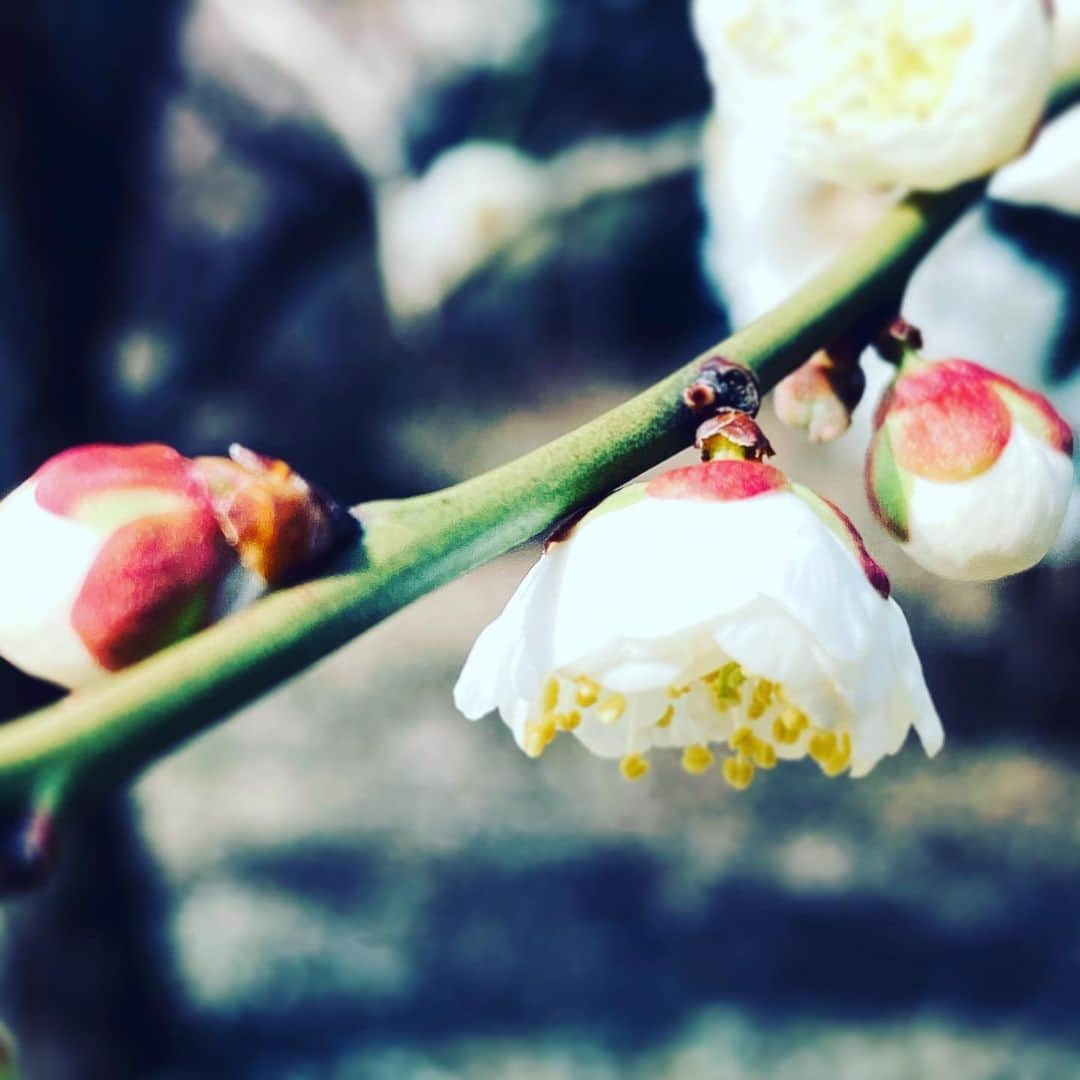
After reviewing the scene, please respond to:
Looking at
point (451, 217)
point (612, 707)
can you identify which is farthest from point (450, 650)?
point (612, 707)

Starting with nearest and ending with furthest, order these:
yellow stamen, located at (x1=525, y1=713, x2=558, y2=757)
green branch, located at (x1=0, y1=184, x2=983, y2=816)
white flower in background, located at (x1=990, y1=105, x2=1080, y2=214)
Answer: green branch, located at (x1=0, y1=184, x2=983, y2=816) < yellow stamen, located at (x1=525, y1=713, x2=558, y2=757) < white flower in background, located at (x1=990, y1=105, x2=1080, y2=214)

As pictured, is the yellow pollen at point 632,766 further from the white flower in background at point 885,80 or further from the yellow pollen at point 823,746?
the white flower in background at point 885,80

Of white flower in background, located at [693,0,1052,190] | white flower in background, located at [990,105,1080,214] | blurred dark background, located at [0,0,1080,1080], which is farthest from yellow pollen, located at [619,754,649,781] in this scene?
blurred dark background, located at [0,0,1080,1080]

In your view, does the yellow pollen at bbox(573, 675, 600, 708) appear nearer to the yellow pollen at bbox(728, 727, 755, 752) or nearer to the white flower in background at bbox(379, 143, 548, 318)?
the yellow pollen at bbox(728, 727, 755, 752)

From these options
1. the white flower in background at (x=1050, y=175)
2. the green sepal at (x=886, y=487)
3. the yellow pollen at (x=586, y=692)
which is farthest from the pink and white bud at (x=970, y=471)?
the white flower in background at (x=1050, y=175)

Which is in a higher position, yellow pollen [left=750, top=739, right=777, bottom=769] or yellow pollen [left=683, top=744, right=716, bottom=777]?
yellow pollen [left=683, top=744, right=716, bottom=777]

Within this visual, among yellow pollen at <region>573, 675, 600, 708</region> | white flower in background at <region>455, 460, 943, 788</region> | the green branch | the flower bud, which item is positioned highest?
the green branch
